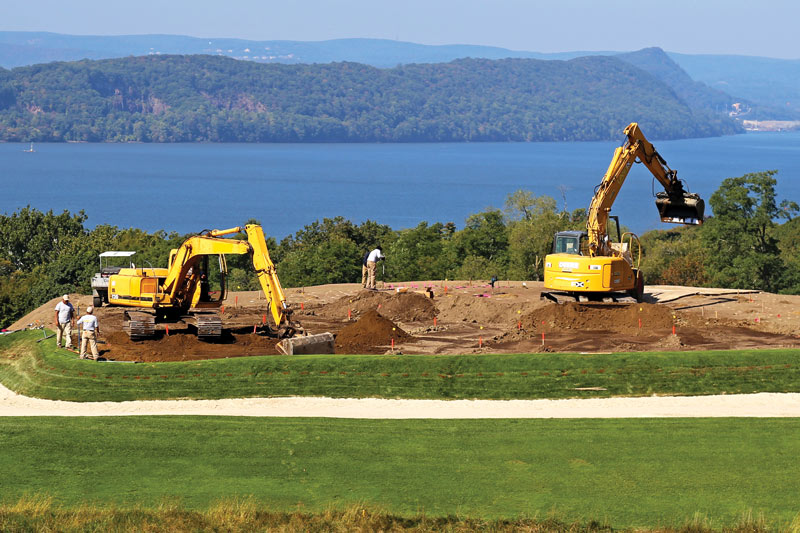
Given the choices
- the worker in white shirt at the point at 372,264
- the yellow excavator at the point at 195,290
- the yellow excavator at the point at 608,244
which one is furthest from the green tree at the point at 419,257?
the yellow excavator at the point at 195,290

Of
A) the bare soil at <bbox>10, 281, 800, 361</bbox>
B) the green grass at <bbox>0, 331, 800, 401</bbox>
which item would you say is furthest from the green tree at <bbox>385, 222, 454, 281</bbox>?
the green grass at <bbox>0, 331, 800, 401</bbox>

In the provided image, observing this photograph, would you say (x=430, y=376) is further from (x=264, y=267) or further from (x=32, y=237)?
(x=32, y=237)

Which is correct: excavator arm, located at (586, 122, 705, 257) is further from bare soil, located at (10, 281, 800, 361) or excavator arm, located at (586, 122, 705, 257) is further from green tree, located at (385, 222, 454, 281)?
green tree, located at (385, 222, 454, 281)

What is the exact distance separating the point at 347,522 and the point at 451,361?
42.7ft

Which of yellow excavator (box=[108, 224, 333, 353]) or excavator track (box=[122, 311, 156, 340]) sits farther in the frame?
excavator track (box=[122, 311, 156, 340])

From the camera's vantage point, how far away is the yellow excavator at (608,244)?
41.2 m

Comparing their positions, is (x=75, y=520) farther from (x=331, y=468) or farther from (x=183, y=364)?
(x=183, y=364)

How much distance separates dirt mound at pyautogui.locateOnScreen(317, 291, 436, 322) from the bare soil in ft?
0.14

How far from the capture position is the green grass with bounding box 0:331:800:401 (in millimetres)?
29594

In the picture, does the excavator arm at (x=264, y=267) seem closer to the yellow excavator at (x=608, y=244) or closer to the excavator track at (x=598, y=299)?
the yellow excavator at (x=608, y=244)

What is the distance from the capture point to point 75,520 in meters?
18.3

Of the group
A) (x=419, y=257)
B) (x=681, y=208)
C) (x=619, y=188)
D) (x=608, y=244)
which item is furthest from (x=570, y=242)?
(x=419, y=257)

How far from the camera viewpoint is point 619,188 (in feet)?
137

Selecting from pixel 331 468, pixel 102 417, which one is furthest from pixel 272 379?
pixel 331 468
